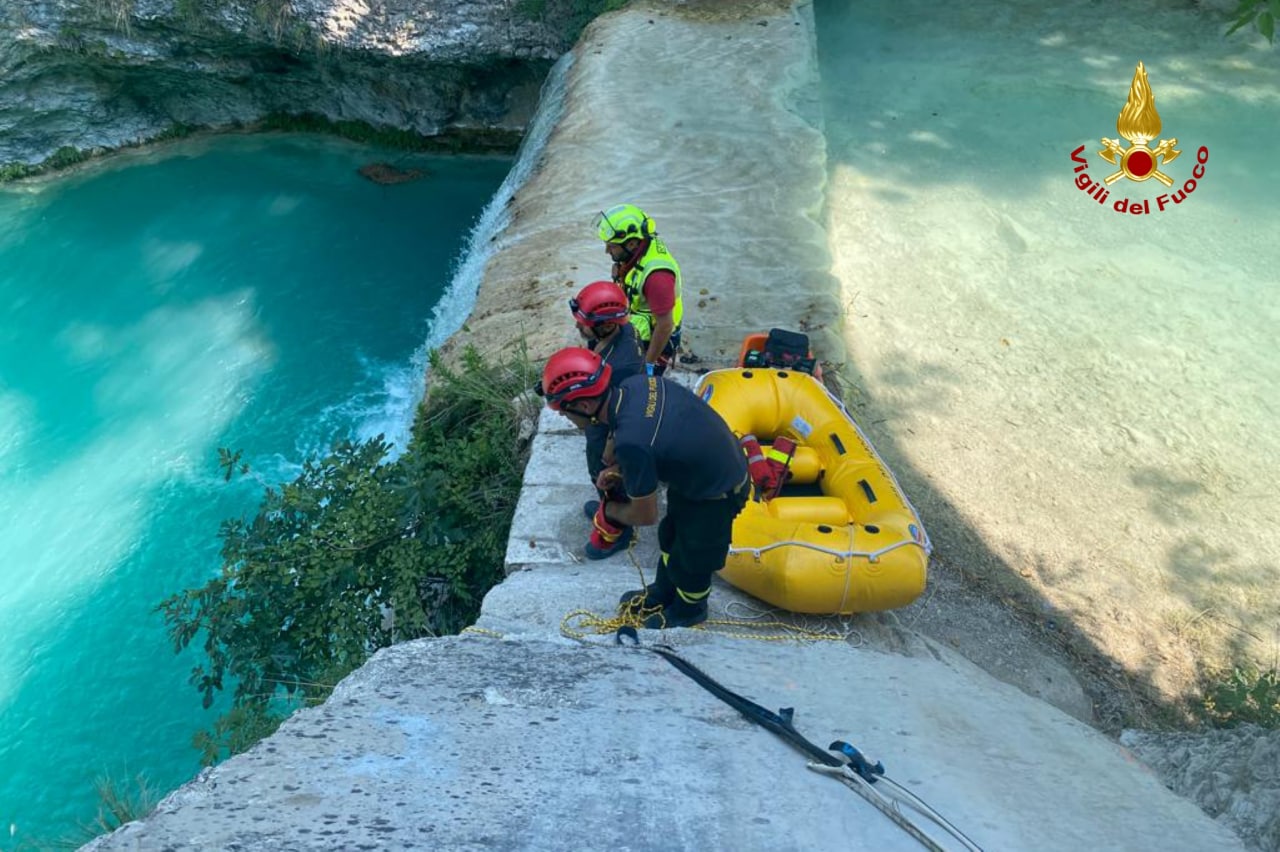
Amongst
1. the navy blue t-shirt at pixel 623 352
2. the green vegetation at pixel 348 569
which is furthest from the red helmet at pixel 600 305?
the green vegetation at pixel 348 569

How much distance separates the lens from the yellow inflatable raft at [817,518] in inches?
146

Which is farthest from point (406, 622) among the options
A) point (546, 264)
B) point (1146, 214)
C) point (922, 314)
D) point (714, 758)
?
point (1146, 214)

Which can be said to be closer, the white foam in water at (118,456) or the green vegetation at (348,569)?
the green vegetation at (348,569)

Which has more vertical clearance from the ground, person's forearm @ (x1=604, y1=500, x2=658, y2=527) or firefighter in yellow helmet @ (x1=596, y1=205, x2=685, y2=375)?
firefighter in yellow helmet @ (x1=596, y1=205, x2=685, y2=375)

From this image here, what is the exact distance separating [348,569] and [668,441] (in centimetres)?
251

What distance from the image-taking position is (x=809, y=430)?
464 cm

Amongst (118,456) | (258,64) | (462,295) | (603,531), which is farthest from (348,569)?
(258,64)

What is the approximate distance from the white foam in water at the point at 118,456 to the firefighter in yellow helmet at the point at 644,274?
5478 mm

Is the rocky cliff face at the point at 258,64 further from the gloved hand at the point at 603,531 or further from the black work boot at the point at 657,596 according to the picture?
the black work boot at the point at 657,596

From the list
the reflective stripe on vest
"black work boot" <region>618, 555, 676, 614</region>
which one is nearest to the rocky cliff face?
the reflective stripe on vest

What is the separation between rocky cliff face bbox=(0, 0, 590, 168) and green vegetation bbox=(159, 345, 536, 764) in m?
8.84

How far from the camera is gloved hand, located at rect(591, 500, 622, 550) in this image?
13.3ft

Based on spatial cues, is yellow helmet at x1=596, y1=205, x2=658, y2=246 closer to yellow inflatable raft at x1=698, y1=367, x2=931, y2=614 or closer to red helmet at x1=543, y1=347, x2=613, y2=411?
yellow inflatable raft at x1=698, y1=367, x2=931, y2=614

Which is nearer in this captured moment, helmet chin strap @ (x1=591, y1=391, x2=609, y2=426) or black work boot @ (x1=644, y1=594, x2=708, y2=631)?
helmet chin strap @ (x1=591, y1=391, x2=609, y2=426)
